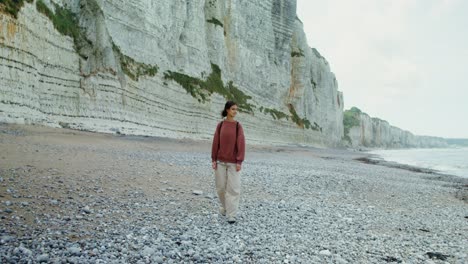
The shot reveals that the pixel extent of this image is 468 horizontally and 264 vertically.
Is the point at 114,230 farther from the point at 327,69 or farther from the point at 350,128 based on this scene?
the point at 350,128

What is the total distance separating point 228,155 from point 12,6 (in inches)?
660

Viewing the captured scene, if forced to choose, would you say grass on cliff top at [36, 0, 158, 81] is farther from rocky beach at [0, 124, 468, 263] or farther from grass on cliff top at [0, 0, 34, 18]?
rocky beach at [0, 124, 468, 263]

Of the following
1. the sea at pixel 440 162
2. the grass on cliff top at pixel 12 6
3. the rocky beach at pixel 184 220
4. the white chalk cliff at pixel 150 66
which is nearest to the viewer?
the rocky beach at pixel 184 220

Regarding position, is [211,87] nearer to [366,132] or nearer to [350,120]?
[350,120]

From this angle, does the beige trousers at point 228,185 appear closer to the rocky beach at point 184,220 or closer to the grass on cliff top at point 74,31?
the rocky beach at point 184,220

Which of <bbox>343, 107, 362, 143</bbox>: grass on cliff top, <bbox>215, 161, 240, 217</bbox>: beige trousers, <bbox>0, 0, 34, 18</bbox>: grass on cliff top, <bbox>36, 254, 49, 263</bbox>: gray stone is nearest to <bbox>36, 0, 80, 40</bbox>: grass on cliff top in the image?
<bbox>0, 0, 34, 18</bbox>: grass on cliff top

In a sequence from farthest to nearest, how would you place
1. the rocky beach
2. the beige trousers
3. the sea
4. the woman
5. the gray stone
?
the sea, the woman, the beige trousers, the rocky beach, the gray stone

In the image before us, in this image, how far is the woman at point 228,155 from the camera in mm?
6656

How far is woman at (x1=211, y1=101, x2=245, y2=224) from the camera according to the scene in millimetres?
6656

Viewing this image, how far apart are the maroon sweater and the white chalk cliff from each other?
531 inches

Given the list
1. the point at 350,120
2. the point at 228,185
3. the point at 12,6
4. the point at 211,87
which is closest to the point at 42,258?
the point at 228,185

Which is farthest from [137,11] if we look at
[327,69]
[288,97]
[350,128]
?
[350,128]

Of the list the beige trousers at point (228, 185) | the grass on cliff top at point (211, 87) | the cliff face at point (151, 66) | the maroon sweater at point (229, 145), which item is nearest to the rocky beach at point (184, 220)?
the beige trousers at point (228, 185)

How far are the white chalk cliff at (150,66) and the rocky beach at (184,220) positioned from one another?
377 inches
